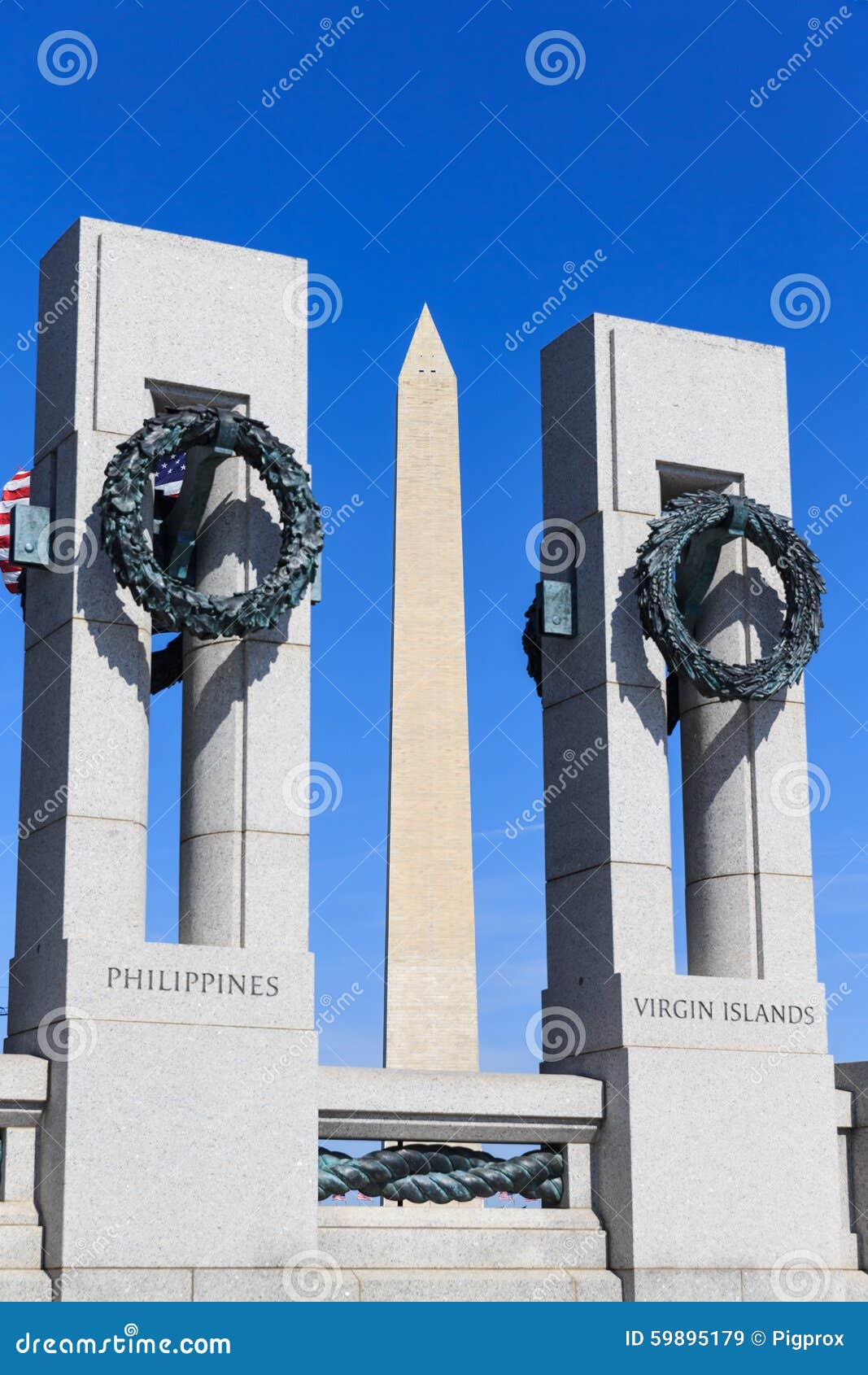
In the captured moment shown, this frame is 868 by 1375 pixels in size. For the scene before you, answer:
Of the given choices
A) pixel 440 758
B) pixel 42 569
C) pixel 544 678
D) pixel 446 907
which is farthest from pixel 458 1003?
pixel 42 569

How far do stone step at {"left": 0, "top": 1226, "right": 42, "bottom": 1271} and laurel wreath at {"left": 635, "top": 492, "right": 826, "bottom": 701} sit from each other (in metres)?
7.99

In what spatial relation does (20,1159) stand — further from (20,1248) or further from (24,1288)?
(24,1288)

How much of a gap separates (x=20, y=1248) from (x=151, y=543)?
6.25m

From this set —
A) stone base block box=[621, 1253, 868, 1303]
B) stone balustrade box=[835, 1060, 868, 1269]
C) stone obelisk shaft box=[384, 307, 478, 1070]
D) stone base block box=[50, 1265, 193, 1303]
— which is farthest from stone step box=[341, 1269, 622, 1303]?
stone obelisk shaft box=[384, 307, 478, 1070]

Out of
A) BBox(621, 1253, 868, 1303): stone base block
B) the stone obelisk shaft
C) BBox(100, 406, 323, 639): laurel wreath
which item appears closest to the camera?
BBox(100, 406, 323, 639): laurel wreath

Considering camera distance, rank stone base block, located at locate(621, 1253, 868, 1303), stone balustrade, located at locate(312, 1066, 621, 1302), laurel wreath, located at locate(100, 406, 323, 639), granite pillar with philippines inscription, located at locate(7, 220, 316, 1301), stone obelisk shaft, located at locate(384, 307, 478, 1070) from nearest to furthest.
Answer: granite pillar with philippines inscription, located at locate(7, 220, 316, 1301) → stone balustrade, located at locate(312, 1066, 621, 1302) → laurel wreath, located at locate(100, 406, 323, 639) → stone base block, located at locate(621, 1253, 868, 1303) → stone obelisk shaft, located at locate(384, 307, 478, 1070)

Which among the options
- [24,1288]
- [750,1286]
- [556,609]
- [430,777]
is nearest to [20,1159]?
[24,1288]

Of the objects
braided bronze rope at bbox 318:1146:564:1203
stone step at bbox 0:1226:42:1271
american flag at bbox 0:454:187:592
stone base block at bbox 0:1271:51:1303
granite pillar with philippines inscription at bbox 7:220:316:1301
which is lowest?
stone base block at bbox 0:1271:51:1303

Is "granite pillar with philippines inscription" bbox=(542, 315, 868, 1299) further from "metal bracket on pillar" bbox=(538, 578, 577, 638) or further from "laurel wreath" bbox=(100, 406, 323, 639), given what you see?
"laurel wreath" bbox=(100, 406, 323, 639)

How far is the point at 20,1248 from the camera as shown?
1717cm

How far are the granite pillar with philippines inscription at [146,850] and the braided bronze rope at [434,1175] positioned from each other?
2.00ft

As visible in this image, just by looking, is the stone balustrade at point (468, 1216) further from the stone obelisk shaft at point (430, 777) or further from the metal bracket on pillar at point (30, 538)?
the stone obelisk shaft at point (430, 777)

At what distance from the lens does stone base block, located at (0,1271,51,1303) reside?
16.8 m

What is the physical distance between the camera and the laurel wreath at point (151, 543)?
18656 millimetres
